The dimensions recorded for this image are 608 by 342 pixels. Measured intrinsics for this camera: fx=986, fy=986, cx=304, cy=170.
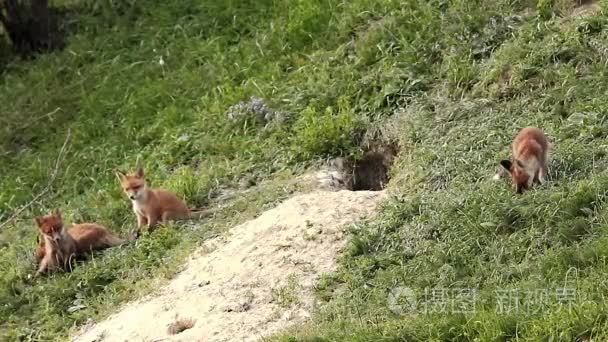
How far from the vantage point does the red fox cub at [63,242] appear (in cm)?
1055

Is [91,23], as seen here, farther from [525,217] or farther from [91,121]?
[525,217]

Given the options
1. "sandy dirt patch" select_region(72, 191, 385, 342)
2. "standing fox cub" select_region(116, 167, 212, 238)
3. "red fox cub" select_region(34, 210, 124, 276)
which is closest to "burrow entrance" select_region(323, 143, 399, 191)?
"sandy dirt patch" select_region(72, 191, 385, 342)

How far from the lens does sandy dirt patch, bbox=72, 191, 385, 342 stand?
326 inches

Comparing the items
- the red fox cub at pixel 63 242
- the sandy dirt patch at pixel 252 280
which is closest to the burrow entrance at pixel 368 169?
the sandy dirt patch at pixel 252 280

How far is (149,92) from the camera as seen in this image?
14.3 metres

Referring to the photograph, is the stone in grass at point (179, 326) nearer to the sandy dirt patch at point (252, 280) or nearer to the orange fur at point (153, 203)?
the sandy dirt patch at point (252, 280)

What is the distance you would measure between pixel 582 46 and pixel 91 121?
6.96 meters

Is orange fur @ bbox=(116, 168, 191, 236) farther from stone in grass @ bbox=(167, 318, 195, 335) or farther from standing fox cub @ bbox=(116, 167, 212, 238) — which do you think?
stone in grass @ bbox=(167, 318, 195, 335)

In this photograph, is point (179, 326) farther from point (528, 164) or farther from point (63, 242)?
point (528, 164)

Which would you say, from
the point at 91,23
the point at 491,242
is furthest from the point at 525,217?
the point at 91,23

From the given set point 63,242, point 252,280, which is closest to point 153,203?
point 63,242

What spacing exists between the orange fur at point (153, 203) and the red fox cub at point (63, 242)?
456 mm

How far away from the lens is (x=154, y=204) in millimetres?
10781

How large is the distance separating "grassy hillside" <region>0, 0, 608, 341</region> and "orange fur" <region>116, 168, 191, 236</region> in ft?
1.09
